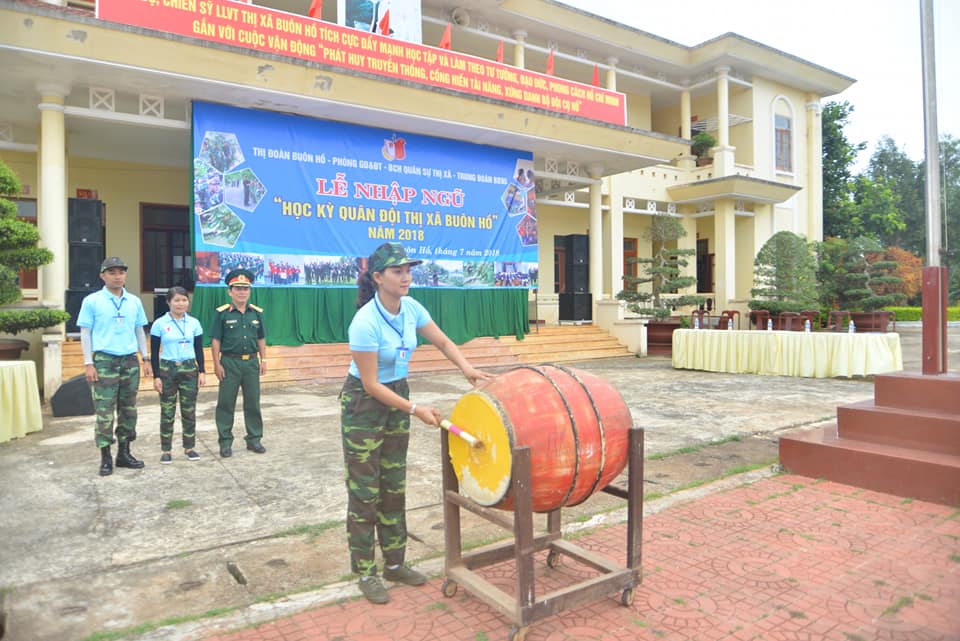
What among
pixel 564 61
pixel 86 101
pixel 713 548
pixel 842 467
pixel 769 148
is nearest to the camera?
pixel 713 548

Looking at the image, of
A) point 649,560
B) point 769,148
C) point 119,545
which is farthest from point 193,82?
point 769,148

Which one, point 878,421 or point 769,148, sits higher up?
point 769,148

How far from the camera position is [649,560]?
308 centimetres

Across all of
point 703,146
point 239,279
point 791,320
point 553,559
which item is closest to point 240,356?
point 239,279

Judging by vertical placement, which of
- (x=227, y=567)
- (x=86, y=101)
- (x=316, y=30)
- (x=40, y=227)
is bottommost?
(x=227, y=567)

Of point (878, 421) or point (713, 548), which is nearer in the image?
point (713, 548)

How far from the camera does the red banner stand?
8.73m

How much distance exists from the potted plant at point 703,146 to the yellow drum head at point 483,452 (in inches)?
725

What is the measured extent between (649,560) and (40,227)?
9.30 meters

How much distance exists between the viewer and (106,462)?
182 inches

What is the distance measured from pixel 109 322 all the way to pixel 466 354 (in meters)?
7.94

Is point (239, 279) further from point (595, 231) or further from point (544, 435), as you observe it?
point (595, 231)

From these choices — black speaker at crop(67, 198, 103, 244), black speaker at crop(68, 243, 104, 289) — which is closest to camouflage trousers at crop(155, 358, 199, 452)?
black speaker at crop(68, 243, 104, 289)

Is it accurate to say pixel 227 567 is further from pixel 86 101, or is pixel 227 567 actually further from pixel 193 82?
pixel 86 101
